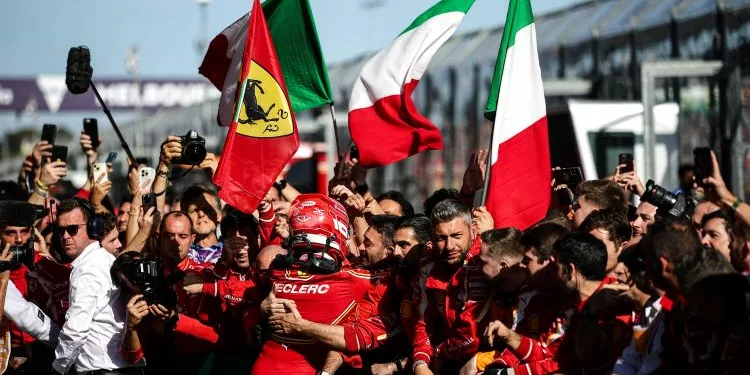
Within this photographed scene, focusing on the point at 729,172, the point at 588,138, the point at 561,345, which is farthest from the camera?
the point at 588,138

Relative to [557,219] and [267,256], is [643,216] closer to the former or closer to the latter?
[557,219]

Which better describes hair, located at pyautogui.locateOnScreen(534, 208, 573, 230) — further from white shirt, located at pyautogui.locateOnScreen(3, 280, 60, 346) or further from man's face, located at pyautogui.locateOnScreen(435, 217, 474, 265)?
white shirt, located at pyautogui.locateOnScreen(3, 280, 60, 346)

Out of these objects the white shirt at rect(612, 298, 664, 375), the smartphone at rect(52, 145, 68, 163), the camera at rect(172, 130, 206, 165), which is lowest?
the white shirt at rect(612, 298, 664, 375)

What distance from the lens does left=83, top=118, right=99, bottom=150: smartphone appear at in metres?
11.7

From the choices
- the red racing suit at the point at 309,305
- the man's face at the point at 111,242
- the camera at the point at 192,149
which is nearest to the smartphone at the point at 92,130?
the man's face at the point at 111,242

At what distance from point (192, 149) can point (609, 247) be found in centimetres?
380

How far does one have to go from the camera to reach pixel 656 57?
640 inches

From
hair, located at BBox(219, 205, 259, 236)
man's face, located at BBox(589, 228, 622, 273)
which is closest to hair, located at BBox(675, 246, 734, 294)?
man's face, located at BBox(589, 228, 622, 273)

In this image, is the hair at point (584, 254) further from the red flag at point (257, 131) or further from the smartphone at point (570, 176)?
the red flag at point (257, 131)

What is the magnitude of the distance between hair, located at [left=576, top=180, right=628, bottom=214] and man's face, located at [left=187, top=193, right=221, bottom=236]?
344cm

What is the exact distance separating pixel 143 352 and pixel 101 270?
0.61m

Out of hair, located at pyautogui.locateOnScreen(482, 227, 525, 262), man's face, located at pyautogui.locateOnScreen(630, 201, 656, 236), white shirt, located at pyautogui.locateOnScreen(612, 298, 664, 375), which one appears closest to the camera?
white shirt, located at pyautogui.locateOnScreen(612, 298, 664, 375)

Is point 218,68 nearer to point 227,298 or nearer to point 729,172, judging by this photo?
point 227,298

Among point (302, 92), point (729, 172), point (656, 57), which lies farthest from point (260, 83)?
point (656, 57)
